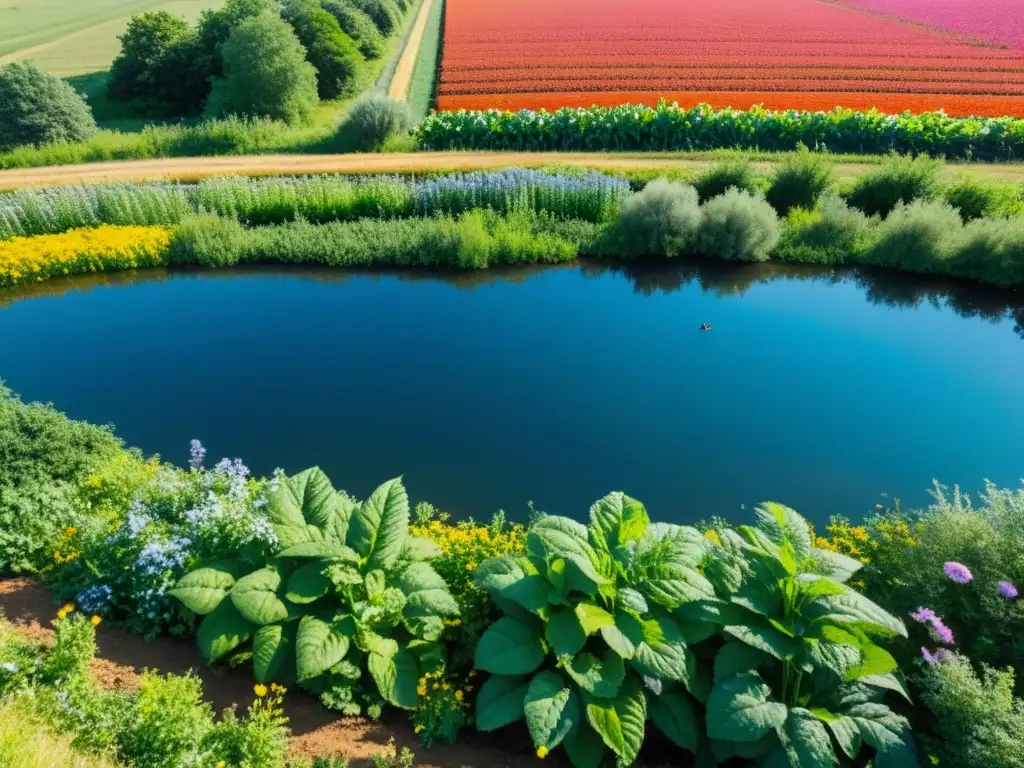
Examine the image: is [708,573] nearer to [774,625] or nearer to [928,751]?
[774,625]

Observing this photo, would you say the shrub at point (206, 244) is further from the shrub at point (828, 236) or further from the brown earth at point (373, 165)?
the shrub at point (828, 236)

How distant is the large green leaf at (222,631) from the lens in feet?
15.1

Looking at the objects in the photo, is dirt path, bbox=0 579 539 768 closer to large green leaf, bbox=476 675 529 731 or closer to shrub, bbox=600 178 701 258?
large green leaf, bbox=476 675 529 731

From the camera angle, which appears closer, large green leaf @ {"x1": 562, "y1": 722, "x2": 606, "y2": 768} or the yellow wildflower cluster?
large green leaf @ {"x1": 562, "y1": 722, "x2": 606, "y2": 768}

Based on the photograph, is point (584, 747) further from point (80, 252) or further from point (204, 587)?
point (80, 252)

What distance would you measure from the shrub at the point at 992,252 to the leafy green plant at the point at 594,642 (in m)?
11.1

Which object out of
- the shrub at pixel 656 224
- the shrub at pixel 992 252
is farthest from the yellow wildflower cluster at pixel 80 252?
the shrub at pixel 992 252

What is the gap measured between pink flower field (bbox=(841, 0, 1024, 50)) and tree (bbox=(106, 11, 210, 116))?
3970 centimetres

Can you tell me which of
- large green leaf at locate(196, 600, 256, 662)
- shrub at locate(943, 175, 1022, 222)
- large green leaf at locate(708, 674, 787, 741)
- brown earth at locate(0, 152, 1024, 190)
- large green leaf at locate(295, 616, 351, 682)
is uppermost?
large green leaf at locate(708, 674, 787, 741)

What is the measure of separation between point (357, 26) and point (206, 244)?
27.9 m

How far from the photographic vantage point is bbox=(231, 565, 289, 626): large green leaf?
4594mm

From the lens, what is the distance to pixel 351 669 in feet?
14.9

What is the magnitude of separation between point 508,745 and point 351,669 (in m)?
1.16

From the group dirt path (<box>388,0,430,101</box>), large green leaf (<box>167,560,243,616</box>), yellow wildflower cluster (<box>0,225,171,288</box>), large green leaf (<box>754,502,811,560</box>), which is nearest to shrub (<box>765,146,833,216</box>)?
large green leaf (<box>754,502,811,560</box>)
